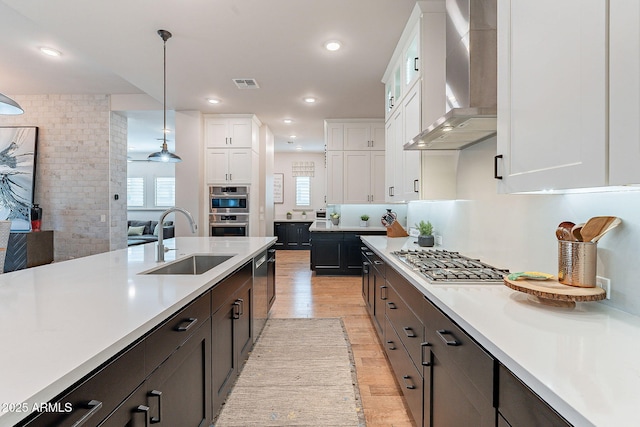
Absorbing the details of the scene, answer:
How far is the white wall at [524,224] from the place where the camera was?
42.1 inches

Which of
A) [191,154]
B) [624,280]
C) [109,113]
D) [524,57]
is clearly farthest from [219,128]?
[624,280]

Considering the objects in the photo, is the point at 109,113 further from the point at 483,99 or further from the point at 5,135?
the point at 483,99

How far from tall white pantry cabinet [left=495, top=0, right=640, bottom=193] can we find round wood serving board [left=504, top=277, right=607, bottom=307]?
365 millimetres

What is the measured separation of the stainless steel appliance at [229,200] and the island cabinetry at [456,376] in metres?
4.56

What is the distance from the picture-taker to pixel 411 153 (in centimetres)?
276

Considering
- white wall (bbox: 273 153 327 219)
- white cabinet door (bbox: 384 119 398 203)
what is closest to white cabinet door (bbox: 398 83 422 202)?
white cabinet door (bbox: 384 119 398 203)

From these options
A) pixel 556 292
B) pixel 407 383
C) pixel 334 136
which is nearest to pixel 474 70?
pixel 556 292

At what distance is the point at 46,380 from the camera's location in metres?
0.62

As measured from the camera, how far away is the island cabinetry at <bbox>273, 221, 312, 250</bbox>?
875 centimetres

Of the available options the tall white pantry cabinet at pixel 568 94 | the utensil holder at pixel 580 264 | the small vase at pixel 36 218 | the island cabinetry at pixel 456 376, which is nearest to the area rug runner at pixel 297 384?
the island cabinetry at pixel 456 376

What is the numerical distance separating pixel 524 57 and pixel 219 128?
5.22 m

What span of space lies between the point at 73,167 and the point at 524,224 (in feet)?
21.2

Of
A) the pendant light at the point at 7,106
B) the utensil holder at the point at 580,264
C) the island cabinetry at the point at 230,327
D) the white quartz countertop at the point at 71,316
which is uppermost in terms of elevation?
the pendant light at the point at 7,106

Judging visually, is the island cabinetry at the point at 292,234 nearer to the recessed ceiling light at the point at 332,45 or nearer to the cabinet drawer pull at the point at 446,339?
the recessed ceiling light at the point at 332,45
